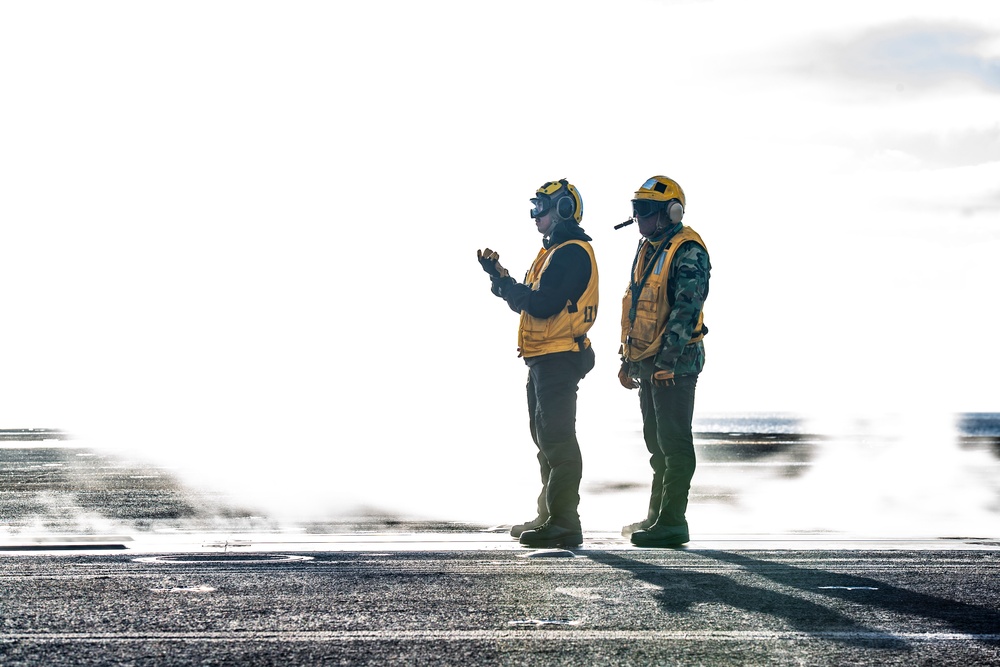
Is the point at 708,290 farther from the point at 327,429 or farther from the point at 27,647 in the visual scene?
the point at 327,429

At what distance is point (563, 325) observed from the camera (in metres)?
6.64

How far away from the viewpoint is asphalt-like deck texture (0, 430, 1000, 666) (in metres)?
3.28

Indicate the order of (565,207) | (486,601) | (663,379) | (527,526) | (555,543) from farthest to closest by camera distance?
(565,207) → (527,526) → (663,379) → (555,543) → (486,601)

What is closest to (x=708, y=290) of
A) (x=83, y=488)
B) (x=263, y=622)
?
(x=263, y=622)

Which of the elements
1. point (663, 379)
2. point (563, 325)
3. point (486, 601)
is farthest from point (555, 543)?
point (486, 601)

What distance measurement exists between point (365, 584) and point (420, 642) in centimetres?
109

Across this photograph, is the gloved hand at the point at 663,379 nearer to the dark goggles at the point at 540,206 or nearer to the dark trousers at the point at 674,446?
the dark trousers at the point at 674,446

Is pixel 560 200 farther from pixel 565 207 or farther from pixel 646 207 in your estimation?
pixel 646 207

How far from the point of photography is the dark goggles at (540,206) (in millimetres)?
6871

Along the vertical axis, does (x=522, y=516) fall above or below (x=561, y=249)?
below

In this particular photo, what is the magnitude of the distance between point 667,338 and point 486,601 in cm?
267

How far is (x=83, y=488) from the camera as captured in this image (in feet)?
38.2

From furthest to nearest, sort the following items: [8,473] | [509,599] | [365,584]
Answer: [8,473] < [365,584] < [509,599]

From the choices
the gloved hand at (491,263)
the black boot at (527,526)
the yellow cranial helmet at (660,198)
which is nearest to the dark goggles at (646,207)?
the yellow cranial helmet at (660,198)
